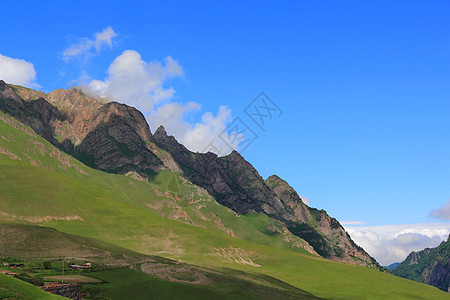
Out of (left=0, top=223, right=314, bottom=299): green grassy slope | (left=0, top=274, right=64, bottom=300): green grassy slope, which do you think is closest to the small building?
(left=0, top=223, right=314, bottom=299): green grassy slope

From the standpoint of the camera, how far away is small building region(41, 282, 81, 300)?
286 ft

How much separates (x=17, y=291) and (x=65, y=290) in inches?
1446

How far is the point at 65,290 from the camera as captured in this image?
9062 cm

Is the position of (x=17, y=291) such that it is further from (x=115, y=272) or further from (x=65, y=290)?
(x=115, y=272)

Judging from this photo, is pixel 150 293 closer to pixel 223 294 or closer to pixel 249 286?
pixel 223 294

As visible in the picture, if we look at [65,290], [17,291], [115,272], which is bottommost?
[65,290]

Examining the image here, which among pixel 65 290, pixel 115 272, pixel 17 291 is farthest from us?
pixel 115 272

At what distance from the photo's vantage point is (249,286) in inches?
5881

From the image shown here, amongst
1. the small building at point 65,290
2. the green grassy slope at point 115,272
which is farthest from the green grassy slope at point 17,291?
the green grassy slope at point 115,272

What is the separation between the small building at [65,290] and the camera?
87.1 metres

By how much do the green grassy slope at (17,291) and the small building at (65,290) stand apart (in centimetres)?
2969

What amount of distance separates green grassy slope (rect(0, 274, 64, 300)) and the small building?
29693 mm

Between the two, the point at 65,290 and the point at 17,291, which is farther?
the point at 65,290

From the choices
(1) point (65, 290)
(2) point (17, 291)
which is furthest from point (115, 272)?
(2) point (17, 291)
